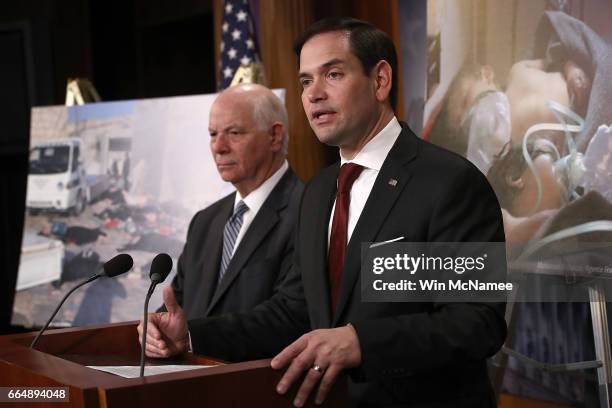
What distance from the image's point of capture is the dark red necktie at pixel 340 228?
2.34m

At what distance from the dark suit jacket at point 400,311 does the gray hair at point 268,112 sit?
1.18 m

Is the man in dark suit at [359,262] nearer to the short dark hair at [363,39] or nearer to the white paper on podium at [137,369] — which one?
the short dark hair at [363,39]

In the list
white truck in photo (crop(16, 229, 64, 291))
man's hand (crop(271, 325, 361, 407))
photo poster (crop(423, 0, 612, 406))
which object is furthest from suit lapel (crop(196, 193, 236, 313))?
white truck in photo (crop(16, 229, 64, 291))

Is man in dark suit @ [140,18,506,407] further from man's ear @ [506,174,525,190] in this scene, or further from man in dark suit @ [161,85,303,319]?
man's ear @ [506,174,525,190]

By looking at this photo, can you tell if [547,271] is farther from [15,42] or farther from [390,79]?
[15,42]

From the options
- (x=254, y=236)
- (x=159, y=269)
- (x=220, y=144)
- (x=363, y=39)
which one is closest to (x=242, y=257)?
(x=254, y=236)

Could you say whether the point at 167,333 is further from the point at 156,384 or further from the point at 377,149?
the point at 377,149

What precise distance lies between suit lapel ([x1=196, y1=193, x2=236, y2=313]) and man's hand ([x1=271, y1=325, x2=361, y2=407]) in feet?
5.59

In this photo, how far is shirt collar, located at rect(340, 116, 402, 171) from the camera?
2396 mm

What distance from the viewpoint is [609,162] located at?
10.0ft

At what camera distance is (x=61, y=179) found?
5.23 metres

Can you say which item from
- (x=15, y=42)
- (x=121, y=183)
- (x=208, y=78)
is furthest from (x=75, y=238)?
(x=208, y=78)

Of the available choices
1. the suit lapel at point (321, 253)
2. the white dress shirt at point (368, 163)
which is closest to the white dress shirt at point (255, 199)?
the suit lapel at point (321, 253)

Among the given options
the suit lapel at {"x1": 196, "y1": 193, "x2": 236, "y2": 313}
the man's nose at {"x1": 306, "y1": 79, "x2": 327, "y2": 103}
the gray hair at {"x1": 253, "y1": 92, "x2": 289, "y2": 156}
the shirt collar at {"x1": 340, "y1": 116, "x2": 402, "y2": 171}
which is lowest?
the suit lapel at {"x1": 196, "y1": 193, "x2": 236, "y2": 313}
